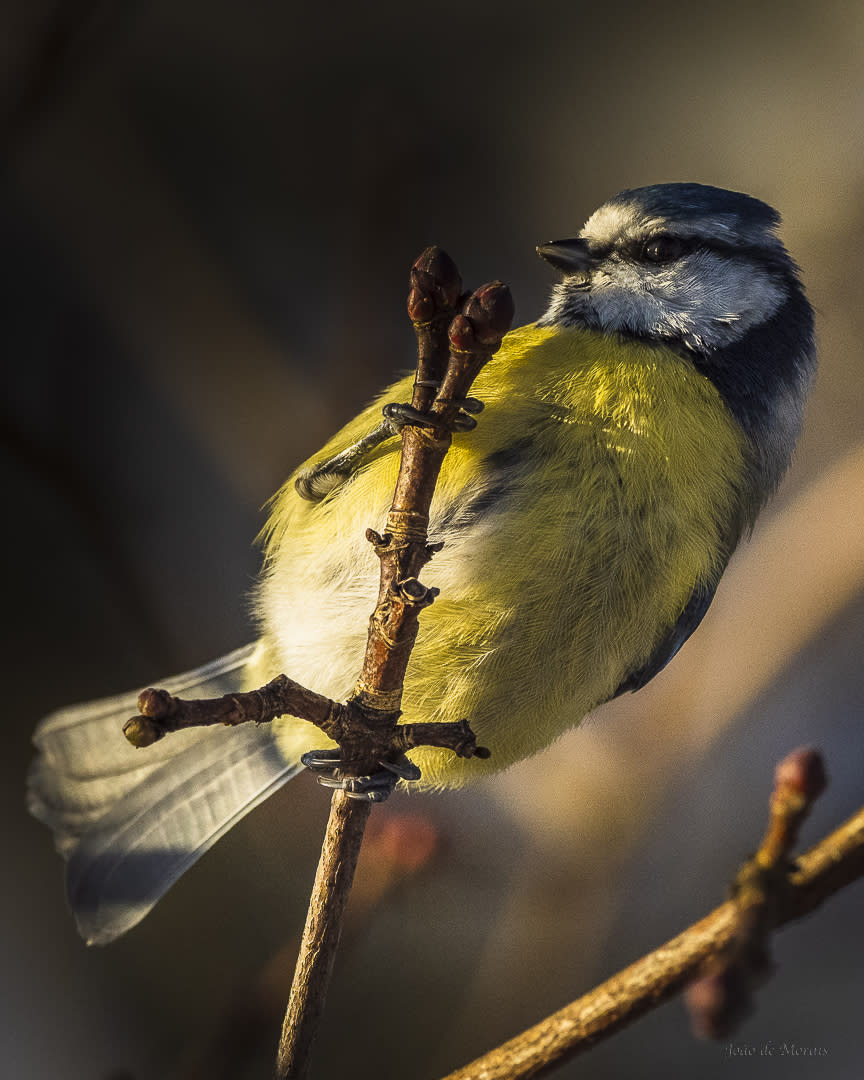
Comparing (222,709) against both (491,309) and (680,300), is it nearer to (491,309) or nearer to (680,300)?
(491,309)

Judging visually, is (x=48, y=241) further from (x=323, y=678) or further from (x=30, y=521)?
(x=323, y=678)

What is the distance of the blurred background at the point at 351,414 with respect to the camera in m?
1.14

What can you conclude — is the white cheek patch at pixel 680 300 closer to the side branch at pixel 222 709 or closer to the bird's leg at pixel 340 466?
the bird's leg at pixel 340 466

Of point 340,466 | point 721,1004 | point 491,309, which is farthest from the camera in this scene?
point 340,466

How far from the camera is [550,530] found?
0.76m

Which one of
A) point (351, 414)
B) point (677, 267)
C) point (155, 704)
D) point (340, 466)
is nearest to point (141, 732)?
point (155, 704)

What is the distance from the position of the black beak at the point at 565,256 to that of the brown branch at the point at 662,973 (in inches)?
26.4

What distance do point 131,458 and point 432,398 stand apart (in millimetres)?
885

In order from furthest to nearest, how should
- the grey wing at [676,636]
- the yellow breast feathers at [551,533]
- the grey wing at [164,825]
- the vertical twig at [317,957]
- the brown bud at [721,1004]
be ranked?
the grey wing at [164,825]
the grey wing at [676,636]
the yellow breast feathers at [551,533]
the vertical twig at [317,957]
the brown bud at [721,1004]

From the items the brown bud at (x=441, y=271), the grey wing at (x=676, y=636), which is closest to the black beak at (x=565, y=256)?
the grey wing at (x=676, y=636)

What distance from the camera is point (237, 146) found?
131 centimetres

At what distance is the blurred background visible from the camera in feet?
3.75

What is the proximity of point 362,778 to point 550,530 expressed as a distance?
0.80ft

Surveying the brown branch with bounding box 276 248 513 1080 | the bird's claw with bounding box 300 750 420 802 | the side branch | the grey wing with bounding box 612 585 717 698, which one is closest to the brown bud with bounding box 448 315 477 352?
the brown branch with bounding box 276 248 513 1080
